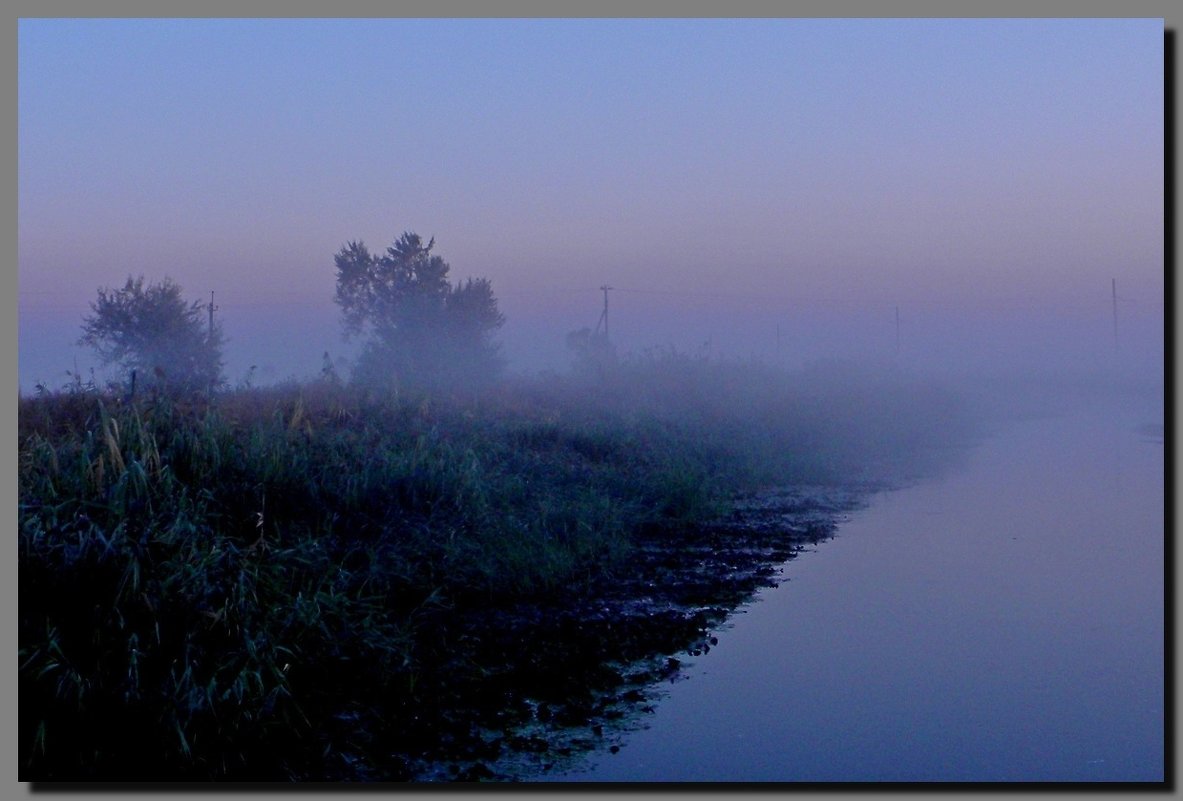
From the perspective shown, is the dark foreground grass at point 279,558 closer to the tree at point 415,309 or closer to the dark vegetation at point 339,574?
the dark vegetation at point 339,574

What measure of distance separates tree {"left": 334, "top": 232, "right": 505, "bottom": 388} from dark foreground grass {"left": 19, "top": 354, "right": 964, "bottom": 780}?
1386 cm

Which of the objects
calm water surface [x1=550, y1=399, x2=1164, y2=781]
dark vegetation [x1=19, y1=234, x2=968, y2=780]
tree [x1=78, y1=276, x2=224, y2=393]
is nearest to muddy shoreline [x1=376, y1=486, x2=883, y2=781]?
dark vegetation [x1=19, y1=234, x2=968, y2=780]

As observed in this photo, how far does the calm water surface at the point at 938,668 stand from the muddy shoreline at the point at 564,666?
20 cm

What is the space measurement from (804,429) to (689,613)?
42.7 feet

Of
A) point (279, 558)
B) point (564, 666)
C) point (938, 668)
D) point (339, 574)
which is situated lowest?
point (938, 668)

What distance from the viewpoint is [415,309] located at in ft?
86.8

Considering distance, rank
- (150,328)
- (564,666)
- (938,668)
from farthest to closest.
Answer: (150,328)
(938,668)
(564,666)

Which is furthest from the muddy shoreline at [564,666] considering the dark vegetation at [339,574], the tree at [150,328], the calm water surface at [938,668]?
the tree at [150,328]

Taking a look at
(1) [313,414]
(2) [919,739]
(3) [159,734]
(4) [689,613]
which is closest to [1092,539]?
(4) [689,613]

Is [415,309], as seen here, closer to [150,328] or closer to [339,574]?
[150,328]

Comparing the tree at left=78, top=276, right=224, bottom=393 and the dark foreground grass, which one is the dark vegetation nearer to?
the dark foreground grass

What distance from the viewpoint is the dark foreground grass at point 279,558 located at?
451 centimetres

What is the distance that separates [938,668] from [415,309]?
21.8 m

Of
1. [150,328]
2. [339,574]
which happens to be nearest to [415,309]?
[150,328]
